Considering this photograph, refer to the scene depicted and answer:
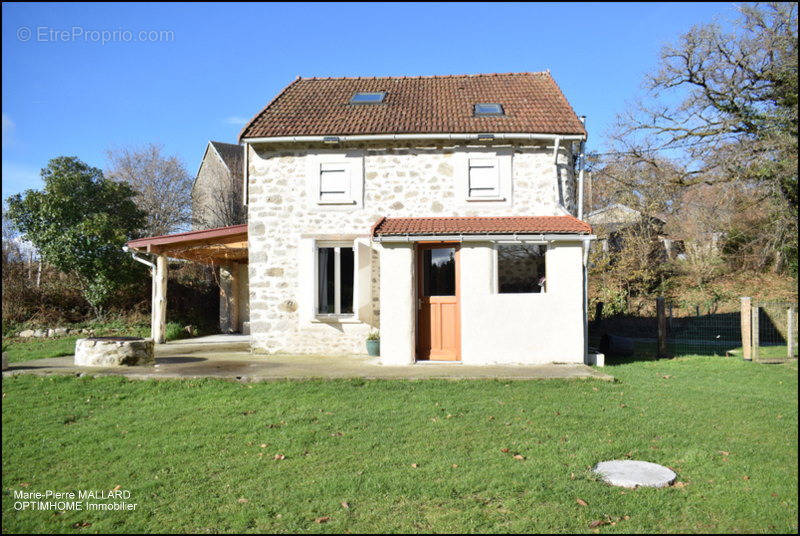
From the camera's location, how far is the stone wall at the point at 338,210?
1211 cm

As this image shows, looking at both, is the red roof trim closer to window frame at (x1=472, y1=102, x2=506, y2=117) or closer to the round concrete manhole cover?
window frame at (x1=472, y1=102, x2=506, y2=117)

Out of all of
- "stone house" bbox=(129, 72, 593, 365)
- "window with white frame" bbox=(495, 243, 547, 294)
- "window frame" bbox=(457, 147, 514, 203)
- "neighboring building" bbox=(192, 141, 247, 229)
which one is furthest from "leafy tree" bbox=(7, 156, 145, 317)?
"window with white frame" bbox=(495, 243, 547, 294)

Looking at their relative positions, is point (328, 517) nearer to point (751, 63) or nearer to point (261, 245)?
point (261, 245)

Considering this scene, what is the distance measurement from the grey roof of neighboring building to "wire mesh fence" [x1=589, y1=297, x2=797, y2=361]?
18318 mm

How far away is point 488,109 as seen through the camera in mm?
12984

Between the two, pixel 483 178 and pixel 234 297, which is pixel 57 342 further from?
pixel 483 178

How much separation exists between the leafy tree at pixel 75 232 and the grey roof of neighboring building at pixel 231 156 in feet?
34.2

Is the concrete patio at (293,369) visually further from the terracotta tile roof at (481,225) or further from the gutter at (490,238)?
the terracotta tile roof at (481,225)

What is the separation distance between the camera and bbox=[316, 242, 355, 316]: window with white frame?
481 inches

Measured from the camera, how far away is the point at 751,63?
1544 cm

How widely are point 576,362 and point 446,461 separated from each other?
558 centimetres

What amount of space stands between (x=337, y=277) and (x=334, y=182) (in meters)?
2.05

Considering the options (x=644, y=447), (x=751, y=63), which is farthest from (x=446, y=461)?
(x=751, y=63)

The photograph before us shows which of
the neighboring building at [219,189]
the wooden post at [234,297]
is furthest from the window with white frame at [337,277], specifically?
the neighboring building at [219,189]
